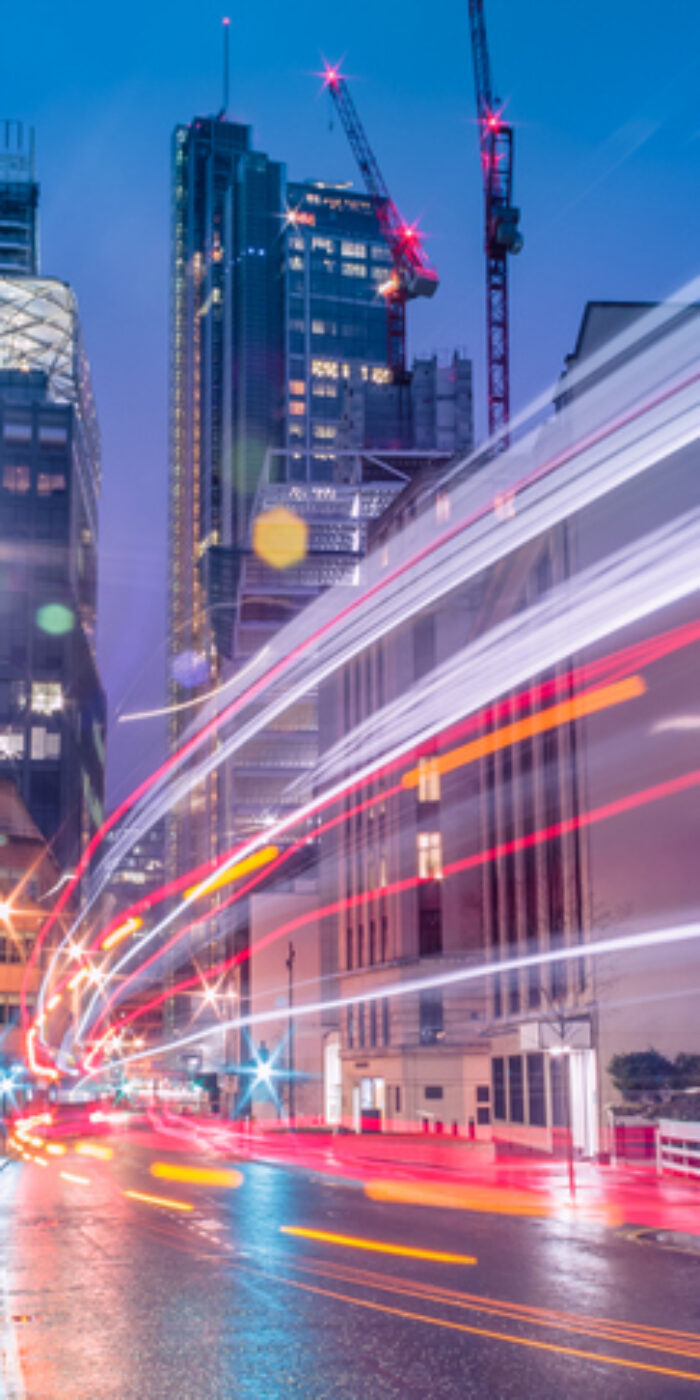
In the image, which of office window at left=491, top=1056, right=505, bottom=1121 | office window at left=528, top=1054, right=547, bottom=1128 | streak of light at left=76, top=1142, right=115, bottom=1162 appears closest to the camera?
streak of light at left=76, top=1142, right=115, bottom=1162

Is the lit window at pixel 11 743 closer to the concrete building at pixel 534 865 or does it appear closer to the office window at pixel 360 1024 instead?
the concrete building at pixel 534 865

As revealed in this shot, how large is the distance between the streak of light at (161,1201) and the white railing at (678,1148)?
10.1m

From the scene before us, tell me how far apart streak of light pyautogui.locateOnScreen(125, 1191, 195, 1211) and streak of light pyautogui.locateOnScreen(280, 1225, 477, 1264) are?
382 cm

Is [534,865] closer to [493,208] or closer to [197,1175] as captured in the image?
[197,1175]

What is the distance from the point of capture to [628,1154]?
33.5 meters

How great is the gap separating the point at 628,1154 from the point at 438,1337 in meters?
22.9

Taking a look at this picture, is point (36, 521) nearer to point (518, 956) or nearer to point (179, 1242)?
point (518, 956)

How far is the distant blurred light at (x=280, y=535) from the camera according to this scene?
137625mm

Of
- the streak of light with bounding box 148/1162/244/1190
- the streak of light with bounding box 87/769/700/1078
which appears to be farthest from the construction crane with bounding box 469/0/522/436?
the streak of light with bounding box 148/1162/244/1190

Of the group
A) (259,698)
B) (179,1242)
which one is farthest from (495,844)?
(259,698)

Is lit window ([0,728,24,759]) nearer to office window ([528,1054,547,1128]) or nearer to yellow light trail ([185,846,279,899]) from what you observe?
yellow light trail ([185,846,279,899])

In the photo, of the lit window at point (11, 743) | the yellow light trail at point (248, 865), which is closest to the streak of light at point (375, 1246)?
the yellow light trail at point (248, 865)

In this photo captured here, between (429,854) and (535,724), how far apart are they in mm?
19308

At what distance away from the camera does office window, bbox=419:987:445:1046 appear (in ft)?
206
